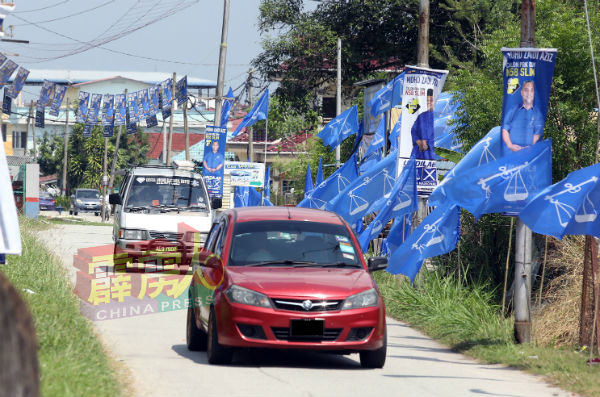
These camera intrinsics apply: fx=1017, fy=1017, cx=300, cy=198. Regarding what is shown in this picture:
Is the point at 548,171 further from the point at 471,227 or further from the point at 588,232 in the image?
the point at 471,227

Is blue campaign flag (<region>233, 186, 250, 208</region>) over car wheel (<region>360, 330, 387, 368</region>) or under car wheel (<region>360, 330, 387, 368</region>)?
over

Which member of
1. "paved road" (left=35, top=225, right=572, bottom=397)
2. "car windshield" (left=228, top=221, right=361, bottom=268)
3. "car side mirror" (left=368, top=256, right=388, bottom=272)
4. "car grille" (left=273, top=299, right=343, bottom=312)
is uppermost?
"car windshield" (left=228, top=221, right=361, bottom=268)

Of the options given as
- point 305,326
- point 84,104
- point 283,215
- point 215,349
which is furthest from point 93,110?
point 305,326

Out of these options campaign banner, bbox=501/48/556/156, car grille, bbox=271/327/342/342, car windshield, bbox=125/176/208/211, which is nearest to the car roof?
car grille, bbox=271/327/342/342

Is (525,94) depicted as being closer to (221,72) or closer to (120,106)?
(221,72)

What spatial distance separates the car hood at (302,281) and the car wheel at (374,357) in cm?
64

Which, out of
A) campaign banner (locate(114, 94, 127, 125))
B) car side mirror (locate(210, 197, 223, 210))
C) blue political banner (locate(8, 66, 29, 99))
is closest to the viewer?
car side mirror (locate(210, 197, 223, 210))

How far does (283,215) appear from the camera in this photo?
11328 mm

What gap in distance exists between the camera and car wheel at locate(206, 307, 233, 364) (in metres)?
9.94

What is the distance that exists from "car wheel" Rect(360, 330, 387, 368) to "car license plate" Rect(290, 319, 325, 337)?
29.5 inches

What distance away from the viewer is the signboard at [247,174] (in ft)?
127

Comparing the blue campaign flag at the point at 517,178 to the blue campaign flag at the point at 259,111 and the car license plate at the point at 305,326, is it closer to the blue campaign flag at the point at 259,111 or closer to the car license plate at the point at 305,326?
the car license plate at the point at 305,326

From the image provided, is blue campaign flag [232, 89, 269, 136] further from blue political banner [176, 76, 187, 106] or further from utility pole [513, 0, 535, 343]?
utility pole [513, 0, 535, 343]

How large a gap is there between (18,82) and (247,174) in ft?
29.9
